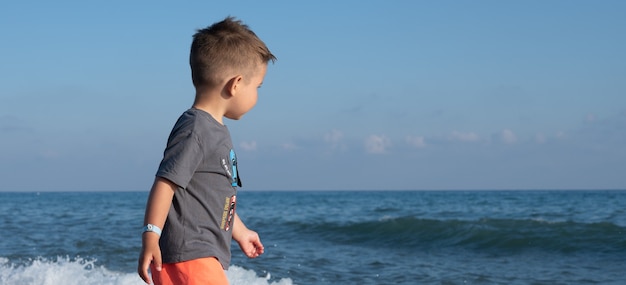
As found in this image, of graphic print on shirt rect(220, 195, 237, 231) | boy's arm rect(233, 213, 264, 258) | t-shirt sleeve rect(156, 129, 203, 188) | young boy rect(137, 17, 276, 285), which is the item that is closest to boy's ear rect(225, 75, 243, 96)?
young boy rect(137, 17, 276, 285)

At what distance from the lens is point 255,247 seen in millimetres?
2955

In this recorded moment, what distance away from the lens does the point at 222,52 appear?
2.49 m

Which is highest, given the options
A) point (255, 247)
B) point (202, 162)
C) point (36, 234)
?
point (202, 162)

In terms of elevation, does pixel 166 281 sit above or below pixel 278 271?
above

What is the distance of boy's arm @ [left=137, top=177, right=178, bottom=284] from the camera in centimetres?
234

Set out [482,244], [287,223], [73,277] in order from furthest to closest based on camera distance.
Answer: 1. [287,223]
2. [482,244]
3. [73,277]

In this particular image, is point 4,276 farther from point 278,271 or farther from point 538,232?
point 538,232

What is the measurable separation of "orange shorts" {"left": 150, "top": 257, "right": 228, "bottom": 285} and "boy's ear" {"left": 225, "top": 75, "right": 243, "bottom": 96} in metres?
0.57

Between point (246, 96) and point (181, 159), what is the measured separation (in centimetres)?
36

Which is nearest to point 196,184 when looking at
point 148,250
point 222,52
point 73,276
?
point 148,250

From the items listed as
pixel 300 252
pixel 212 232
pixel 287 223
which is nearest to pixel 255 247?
pixel 212 232

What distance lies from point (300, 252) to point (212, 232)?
334 inches

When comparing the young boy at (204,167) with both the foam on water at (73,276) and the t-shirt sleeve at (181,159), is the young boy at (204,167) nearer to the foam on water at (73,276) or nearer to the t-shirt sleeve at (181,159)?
the t-shirt sleeve at (181,159)

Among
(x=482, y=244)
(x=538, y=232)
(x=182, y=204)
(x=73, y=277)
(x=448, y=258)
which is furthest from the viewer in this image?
(x=538, y=232)
